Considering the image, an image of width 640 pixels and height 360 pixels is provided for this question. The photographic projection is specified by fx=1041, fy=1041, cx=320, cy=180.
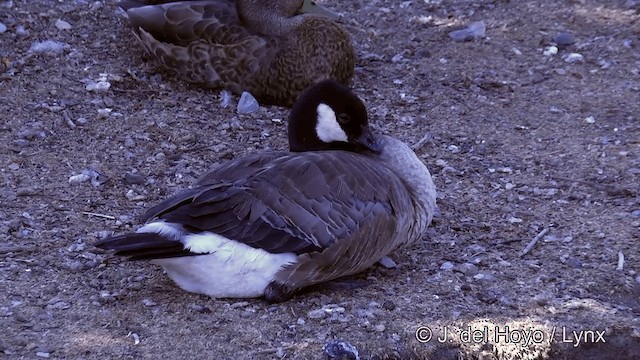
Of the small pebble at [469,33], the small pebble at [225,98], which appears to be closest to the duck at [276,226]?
the small pebble at [225,98]

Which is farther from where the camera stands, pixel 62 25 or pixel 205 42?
pixel 62 25

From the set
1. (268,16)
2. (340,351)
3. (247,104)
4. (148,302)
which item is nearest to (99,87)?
(247,104)

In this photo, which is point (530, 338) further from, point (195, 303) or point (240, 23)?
point (240, 23)

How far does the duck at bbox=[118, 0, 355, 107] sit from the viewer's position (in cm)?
732

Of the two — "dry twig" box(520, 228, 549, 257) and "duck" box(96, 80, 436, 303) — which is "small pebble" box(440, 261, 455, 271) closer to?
"duck" box(96, 80, 436, 303)

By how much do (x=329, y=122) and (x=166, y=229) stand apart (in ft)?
4.36

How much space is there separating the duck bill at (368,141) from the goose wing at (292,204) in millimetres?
490

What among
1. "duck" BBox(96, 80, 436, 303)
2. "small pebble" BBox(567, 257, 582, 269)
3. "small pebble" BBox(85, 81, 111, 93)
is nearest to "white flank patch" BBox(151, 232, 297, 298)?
"duck" BBox(96, 80, 436, 303)

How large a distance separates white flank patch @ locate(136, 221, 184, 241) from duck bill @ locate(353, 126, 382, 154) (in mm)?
1404

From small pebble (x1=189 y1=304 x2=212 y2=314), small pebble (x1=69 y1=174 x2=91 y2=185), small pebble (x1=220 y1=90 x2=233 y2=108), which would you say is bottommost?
small pebble (x1=220 y1=90 x2=233 y2=108)

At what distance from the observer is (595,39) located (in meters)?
8.38

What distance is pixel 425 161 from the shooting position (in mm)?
6645

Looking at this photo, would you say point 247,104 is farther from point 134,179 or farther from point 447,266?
point 447,266

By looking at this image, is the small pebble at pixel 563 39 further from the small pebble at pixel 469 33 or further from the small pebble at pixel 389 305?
the small pebble at pixel 389 305
